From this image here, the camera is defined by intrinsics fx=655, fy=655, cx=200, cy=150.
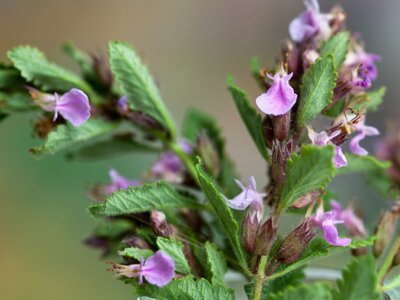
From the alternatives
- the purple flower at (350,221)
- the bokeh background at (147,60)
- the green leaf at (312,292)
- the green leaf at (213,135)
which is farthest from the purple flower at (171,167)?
the bokeh background at (147,60)

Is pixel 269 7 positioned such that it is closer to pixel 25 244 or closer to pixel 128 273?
pixel 25 244

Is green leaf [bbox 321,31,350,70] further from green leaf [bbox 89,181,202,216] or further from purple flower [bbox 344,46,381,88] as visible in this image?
green leaf [bbox 89,181,202,216]

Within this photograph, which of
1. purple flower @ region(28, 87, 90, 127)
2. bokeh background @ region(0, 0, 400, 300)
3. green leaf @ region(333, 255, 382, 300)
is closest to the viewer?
green leaf @ region(333, 255, 382, 300)

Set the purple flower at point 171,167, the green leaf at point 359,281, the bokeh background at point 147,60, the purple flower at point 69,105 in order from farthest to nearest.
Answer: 1. the bokeh background at point 147,60
2. the purple flower at point 171,167
3. the purple flower at point 69,105
4. the green leaf at point 359,281

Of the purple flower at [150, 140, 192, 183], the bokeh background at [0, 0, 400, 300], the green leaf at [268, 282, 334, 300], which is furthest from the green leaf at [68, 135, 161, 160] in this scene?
the bokeh background at [0, 0, 400, 300]

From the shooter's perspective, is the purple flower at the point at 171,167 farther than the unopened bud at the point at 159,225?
Yes

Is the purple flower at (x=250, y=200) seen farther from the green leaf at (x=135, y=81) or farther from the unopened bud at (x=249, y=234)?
the green leaf at (x=135, y=81)
